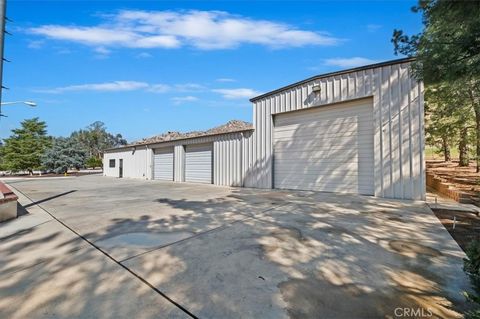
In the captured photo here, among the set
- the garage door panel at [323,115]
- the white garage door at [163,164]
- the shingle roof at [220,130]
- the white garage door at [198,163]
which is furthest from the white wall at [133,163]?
the garage door panel at [323,115]

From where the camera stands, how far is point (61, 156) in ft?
85.6

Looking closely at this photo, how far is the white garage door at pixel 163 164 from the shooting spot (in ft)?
53.4

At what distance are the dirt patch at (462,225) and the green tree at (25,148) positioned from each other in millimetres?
33083

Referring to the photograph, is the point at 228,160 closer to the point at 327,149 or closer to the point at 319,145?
the point at 319,145

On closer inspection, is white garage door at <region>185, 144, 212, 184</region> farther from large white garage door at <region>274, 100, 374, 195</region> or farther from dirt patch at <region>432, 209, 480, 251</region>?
dirt patch at <region>432, 209, 480, 251</region>

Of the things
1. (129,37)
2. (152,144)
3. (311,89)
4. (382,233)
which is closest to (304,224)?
(382,233)

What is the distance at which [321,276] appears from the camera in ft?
8.27

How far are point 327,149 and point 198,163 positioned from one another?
7591 millimetres

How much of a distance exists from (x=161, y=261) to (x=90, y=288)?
0.76 metres

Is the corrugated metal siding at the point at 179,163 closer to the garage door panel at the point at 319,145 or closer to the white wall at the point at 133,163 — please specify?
the white wall at the point at 133,163

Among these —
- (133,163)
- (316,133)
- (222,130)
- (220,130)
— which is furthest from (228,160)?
(133,163)

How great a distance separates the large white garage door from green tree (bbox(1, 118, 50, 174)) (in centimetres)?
2803

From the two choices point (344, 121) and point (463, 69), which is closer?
point (463, 69)

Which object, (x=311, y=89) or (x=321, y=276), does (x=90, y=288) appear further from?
(x=311, y=89)
